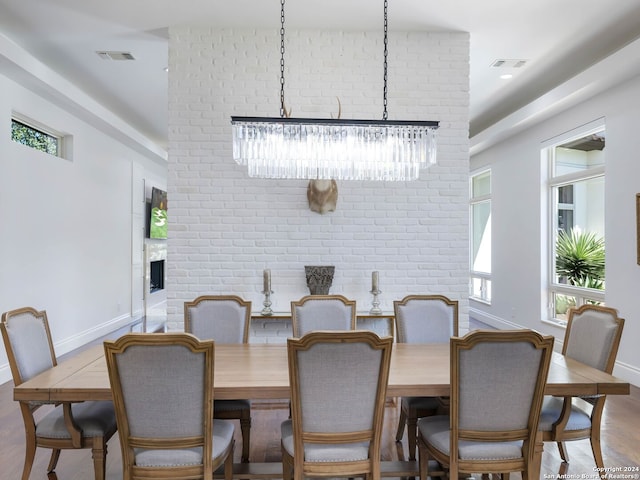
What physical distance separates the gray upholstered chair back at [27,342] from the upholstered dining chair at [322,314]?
139cm

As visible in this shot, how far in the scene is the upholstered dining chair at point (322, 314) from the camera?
118 inches

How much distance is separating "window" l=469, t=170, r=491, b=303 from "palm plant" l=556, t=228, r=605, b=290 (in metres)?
2.00

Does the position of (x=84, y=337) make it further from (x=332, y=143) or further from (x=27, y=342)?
(x=332, y=143)

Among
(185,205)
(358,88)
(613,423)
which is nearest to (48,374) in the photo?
(185,205)

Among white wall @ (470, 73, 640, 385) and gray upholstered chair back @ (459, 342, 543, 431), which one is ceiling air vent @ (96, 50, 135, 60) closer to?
gray upholstered chair back @ (459, 342, 543, 431)

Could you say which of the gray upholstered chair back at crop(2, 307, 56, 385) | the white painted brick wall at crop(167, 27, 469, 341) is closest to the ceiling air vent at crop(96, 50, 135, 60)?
the white painted brick wall at crop(167, 27, 469, 341)

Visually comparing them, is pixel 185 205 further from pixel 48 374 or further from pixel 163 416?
pixel 163 416

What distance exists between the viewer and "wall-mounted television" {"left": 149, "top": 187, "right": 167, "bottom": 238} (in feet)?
28.4

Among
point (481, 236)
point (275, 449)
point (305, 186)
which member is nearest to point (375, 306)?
point (305, 186)

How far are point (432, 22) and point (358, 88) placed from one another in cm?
84

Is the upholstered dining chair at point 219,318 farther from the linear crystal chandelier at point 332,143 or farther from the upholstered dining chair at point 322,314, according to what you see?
the linear crystal chandelier at point 332,143

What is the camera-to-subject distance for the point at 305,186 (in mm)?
4215

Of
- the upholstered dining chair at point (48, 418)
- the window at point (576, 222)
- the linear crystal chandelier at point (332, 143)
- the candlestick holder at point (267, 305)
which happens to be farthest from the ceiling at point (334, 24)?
the upholstered dining chair at point (48, 418)

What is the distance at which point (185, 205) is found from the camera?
4.14 metres
